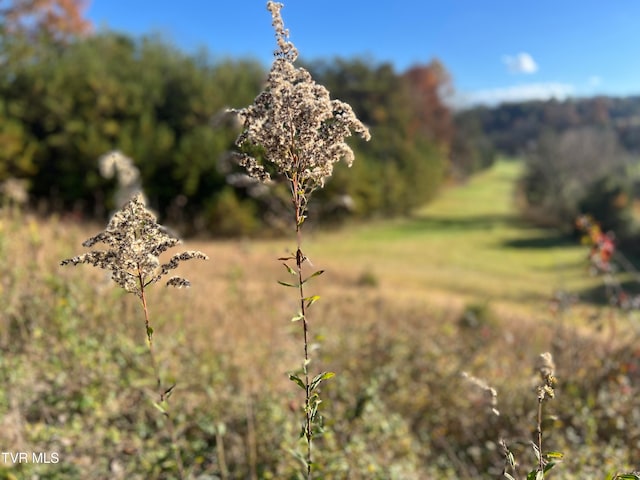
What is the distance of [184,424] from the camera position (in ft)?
10.0

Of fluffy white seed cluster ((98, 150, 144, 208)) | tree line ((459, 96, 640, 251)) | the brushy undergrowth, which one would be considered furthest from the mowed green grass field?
fluffy white seed cluster ((98, 150, 144, 208))

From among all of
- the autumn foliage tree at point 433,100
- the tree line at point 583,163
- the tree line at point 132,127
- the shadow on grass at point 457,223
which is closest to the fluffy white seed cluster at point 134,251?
the tree line at point 132,127

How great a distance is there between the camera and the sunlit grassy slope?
1252cm

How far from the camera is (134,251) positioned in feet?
4.97

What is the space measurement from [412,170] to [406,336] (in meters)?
23.9

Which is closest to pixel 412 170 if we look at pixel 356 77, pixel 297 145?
pixel 356 77

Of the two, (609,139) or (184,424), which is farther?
(609,139)

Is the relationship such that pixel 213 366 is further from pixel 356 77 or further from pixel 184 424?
pixel 356 77

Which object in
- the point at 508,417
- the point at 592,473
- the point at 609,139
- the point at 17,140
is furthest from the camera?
the point at 609,139

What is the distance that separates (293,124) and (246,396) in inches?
93.8

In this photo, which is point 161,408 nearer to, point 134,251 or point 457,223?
point 134,251

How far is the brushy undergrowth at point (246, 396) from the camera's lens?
278cm

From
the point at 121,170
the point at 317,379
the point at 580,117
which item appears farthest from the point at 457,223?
the point at 317,379

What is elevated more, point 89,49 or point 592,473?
point 89,49
